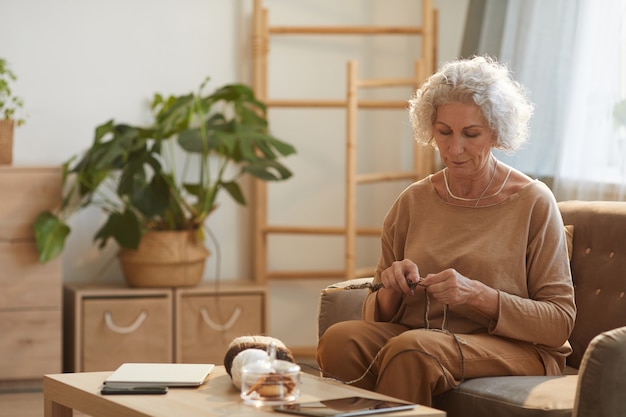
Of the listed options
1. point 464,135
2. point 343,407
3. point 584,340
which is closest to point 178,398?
point 343,407

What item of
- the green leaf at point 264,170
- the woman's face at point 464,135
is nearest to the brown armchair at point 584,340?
the woman's face at point 464,135

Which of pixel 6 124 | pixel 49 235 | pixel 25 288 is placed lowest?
pixel 25 288

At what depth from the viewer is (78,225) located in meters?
4.50

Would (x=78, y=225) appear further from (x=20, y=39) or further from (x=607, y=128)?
(x=607, y=128)

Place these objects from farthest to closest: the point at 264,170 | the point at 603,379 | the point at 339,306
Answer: the point at 264,170
the point at 339,306
the point at 603,379

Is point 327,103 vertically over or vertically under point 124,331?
over

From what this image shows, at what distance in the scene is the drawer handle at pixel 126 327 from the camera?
13.6ft

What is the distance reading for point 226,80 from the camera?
15.4ft

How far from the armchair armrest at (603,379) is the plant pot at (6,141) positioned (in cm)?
276

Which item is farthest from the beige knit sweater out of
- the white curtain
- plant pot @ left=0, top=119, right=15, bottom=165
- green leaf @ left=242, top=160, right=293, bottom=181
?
plant pot @ left=0, top=119, right=15, bottom=165

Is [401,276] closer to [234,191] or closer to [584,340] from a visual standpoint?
[584,340]

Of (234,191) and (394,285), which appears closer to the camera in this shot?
(394,285)

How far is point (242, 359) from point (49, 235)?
214cm

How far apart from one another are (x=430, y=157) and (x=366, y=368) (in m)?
2.18
